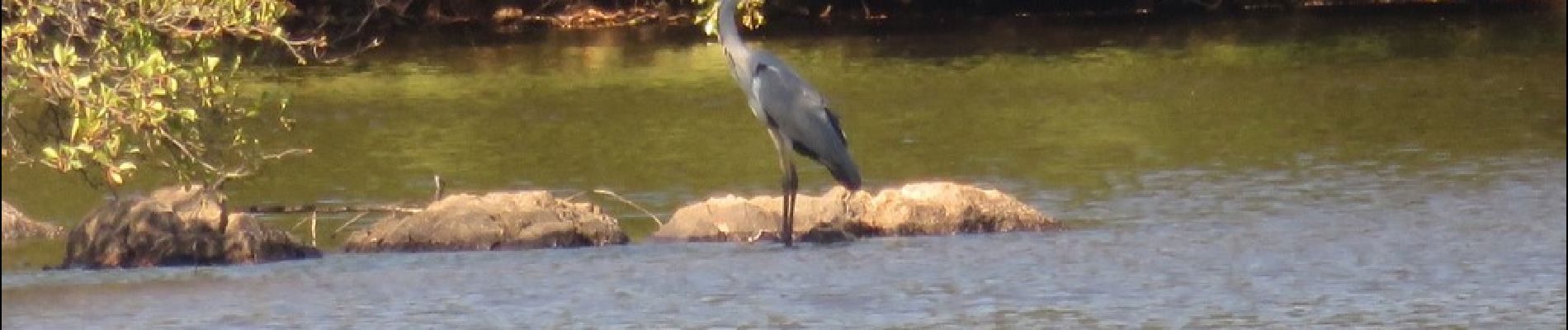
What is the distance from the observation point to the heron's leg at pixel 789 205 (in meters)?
13.1

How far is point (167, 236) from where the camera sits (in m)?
12.8

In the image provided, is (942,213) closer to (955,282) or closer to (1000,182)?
(955,282)

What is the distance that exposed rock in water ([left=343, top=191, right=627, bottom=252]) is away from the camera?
1328 cm

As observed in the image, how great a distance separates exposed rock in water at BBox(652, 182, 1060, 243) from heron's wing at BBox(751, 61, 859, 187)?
0.53 feet

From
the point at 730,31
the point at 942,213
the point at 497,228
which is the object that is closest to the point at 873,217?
the point at 942,213

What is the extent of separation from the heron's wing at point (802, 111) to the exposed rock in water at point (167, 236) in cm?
236

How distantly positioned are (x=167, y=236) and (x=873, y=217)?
3104 mm

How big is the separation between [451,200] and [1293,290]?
14.0 feet

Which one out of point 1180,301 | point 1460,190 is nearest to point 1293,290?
point 1180,301

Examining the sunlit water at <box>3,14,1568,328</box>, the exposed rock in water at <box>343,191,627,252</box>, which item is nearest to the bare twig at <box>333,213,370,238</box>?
the exposed rock in water at <box>343,191,627,252</box>

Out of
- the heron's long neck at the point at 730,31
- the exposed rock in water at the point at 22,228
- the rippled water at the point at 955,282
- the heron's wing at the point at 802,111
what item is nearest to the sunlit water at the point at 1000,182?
the rippled water at the point at 955,282

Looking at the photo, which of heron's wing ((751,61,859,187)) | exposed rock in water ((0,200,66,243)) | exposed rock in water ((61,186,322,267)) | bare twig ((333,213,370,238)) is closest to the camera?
exposed rock in water ((61,186,322,267))

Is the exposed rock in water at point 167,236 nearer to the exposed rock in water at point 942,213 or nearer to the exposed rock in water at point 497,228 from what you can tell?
the exposed rock in water at point 497,228

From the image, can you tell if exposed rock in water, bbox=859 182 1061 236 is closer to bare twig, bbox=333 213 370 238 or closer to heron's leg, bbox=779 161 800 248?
heron's leg, bbox=779 161 800 248
